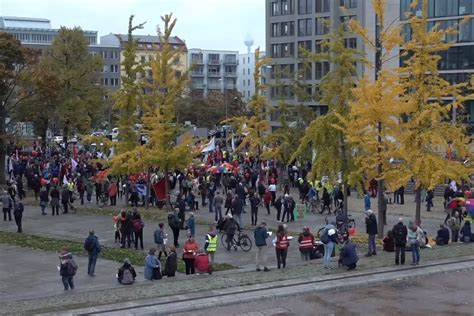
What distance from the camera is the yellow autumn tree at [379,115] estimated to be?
84.6 ft

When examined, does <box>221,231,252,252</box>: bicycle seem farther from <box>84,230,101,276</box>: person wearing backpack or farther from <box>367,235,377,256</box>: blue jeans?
<box>84,230,101,276</box>: person wearing backpack

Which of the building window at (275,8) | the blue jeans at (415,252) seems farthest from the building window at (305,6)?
the blue jeans at (415,252)

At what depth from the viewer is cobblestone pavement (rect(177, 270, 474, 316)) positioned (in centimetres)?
1752

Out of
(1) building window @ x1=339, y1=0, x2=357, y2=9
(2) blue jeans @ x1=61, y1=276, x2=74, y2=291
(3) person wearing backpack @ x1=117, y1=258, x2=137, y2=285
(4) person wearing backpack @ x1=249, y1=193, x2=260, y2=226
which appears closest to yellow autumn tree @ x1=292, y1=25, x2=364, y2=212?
(4) person wearing backpack @ x1=249, y1=193, x2=260, y2=226

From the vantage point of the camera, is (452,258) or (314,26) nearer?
(452,258)

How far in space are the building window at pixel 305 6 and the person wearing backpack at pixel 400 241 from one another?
208 ft

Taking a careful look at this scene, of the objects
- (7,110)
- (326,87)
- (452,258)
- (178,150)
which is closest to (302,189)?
(178,150)

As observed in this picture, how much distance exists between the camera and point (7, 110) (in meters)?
49.6

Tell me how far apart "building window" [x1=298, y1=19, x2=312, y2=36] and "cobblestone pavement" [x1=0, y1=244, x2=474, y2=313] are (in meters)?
62.1

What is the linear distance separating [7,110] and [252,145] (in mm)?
16560

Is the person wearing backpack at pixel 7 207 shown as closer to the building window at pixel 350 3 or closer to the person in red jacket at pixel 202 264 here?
the person in red jacket at pixel 202 264

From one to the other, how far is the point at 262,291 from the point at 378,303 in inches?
116

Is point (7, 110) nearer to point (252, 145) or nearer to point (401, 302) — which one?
point (252, 145)

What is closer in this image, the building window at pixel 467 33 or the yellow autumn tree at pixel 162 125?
the yellow autumn tree at pixel 162 125
